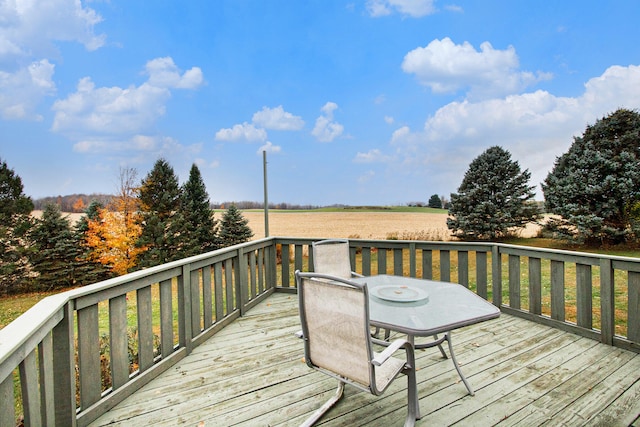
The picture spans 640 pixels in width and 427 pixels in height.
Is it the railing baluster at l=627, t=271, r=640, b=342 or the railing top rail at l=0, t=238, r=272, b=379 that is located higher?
the railing top rail at l=0, t=238, r=272, b=379

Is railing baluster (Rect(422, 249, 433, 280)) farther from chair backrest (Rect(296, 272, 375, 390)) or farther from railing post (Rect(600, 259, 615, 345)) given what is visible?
chair backrest (Rect(296, 272, 375, 390))

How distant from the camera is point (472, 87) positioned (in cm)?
891

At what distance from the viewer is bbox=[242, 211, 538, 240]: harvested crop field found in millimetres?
13414

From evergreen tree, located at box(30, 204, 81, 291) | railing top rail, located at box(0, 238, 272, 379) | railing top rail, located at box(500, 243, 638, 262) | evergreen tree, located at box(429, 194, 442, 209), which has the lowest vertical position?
evergreen tree, located at box(30, 204, 81, 291)

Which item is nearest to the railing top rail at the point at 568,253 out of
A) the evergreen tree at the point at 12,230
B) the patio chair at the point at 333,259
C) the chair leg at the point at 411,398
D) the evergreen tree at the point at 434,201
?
the patio chair at the point at 333,259

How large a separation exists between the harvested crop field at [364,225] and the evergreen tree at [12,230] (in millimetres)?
11563

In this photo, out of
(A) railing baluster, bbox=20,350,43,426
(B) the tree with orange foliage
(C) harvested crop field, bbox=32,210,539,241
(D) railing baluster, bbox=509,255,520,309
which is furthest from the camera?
(B) the tree with orange foliage

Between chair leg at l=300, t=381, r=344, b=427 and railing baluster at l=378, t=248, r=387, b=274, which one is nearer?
chair leg at l=300, t=381, r=344, b=427

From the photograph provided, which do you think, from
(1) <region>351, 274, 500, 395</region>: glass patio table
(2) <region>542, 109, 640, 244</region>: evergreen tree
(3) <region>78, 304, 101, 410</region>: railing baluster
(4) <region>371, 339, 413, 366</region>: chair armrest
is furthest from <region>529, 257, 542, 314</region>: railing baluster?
(2) <region>542, 109, 640, 244</region>: evergreen tree

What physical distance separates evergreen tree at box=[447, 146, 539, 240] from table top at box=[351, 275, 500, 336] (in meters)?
10.9

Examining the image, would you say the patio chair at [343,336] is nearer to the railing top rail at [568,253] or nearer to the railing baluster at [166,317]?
the railing baluster at [166,317]

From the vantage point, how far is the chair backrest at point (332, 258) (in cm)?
325

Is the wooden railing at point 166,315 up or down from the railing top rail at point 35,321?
down

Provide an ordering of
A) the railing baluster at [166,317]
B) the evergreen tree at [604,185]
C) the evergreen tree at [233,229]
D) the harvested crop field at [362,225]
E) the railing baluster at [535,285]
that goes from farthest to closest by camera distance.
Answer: the evergreen tree at [233,229]
the harvested crop field at [362,225]
the evergreen tree at [604,185]
the railing baluster at [535,285]
the railing baluster at [166,317]
